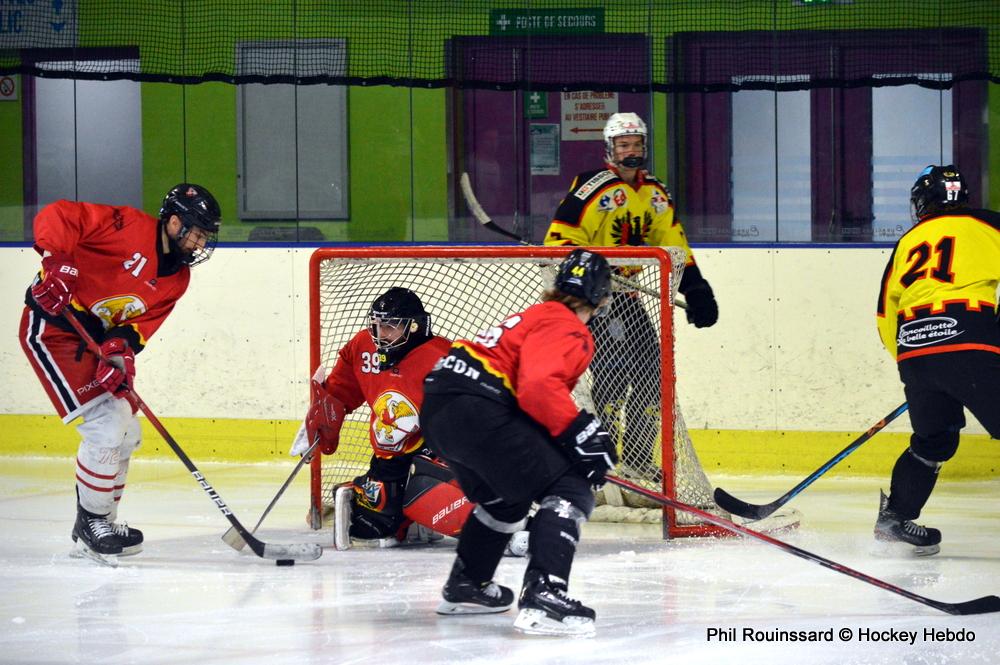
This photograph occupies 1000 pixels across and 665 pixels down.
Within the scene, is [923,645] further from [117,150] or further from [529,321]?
[117,150]

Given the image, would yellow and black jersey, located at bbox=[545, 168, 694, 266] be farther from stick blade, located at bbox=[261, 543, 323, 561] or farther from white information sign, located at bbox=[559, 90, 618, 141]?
white information sign, located at bbox=[559, 90, 618, 141]

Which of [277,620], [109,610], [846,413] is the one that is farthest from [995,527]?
[109,610]

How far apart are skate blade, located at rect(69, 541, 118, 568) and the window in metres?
2.31

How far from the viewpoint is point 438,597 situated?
3.37 m

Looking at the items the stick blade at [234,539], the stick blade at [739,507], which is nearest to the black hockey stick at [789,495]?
the stick blade at [739,507]

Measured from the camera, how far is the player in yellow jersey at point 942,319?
3.55 meters

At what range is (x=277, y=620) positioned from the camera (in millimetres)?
3131

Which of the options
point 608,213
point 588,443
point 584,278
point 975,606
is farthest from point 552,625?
point 608,213

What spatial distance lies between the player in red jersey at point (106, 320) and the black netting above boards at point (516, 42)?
2405 mm

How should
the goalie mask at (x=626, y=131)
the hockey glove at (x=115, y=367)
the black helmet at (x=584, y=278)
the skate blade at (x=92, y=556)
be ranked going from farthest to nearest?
1. the goalie mask at (x=626, y=131)
2. the skate blade at (x=92, y=556)
3. the hockey glove at (x=115, y=367)
4. the black helmet at (x=584, y=278)

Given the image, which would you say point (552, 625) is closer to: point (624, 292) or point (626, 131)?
point (624, 292)

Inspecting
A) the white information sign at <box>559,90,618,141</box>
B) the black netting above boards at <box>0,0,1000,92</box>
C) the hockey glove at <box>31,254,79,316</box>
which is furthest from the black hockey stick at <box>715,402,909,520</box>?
the white information sign at <box>559,90,618,141</box>

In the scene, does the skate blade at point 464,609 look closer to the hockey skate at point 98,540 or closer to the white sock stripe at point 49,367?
the hockey skate at point 98,540

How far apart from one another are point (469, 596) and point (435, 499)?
742 mm
